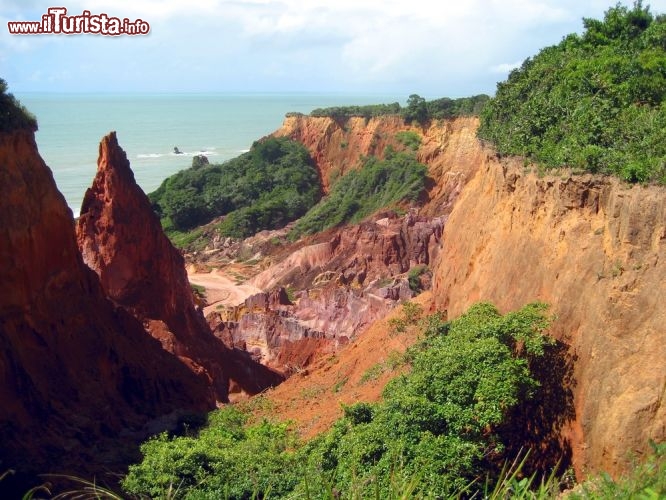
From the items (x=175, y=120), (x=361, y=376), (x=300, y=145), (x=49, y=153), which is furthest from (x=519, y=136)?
(x=175, y=120)

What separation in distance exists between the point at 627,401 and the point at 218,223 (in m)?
45.8

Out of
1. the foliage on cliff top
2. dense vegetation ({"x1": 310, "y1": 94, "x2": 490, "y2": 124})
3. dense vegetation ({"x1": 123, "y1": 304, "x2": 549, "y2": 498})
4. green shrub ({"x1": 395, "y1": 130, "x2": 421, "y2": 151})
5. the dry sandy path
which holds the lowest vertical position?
the dry sandy path

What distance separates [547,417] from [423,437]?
6.29ft

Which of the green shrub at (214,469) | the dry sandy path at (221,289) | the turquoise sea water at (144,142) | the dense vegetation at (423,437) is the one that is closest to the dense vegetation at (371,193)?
the dry sandy path at (221,289)

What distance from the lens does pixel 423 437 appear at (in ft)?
32.2

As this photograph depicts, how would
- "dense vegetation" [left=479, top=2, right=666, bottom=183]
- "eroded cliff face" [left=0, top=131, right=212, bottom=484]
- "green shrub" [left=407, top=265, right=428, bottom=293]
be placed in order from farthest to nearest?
1. "green shrub" [left=407, top=265, right=428, bottom=293]
2. "eroded cliff face" [left=0, top=131, right=212, bottom=484]
3. "dense vegetation" [left=479, top=2, right=666, bottom=183]

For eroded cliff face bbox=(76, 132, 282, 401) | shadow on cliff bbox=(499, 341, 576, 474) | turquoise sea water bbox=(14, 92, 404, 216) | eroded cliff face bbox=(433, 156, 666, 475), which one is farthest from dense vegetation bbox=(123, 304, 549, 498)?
turquoise sea water bbox=(14, 92, 404, 216)

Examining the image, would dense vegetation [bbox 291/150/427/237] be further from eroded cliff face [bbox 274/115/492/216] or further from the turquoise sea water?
the turquoise sea water

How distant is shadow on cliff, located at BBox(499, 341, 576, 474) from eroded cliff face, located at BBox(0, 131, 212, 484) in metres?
8.07

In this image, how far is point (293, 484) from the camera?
10906mm

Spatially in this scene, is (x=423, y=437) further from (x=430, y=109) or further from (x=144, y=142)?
(x=144, y=142)

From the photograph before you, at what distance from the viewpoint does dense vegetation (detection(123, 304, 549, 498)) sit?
9523 mm

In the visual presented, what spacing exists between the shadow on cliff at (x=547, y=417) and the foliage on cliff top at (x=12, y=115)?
38.6 feet

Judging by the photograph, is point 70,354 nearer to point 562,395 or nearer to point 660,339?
point 562,395
